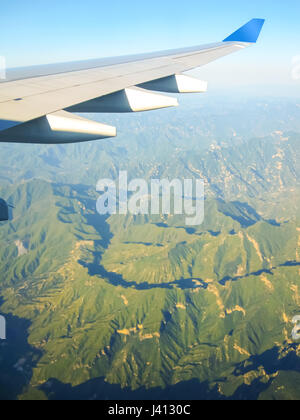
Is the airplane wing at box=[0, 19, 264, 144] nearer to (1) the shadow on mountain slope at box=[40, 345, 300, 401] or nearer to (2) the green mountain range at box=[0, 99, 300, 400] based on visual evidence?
(2) the green mountain range at box=[0, 99, 300, 400]

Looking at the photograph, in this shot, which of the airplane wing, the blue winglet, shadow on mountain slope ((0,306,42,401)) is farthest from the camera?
shadow on mountain slope ((0,306,42,401))

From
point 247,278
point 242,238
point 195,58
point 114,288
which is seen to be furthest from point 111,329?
point 195,58

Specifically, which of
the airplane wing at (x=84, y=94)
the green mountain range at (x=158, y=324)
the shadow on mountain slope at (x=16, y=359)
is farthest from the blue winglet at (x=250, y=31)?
the shadow on mountain slope at (x=16, y=359)

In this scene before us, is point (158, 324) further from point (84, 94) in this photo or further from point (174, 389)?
point (84, 94)

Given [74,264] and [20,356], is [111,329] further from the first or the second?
[74,264]

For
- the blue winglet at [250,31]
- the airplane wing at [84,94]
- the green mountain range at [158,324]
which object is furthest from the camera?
the green mountain range at [158,324]

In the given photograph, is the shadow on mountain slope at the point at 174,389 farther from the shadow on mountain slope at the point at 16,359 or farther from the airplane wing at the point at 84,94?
the airplane wing at the point at 84,94

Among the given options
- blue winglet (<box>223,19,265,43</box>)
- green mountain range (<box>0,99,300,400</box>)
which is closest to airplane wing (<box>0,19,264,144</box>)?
blue winglet (<box>223,19,265,43</box>)
